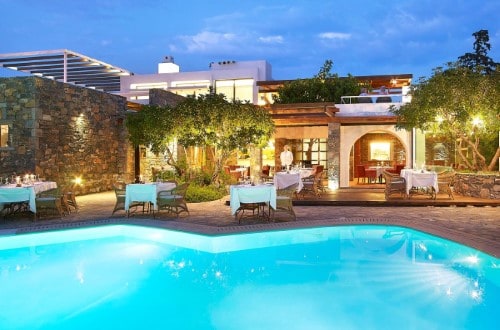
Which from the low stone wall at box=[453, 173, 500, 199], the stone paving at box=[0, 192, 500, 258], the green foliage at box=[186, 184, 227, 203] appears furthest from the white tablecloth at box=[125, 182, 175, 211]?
the low stone wall at box=[453, 173, 500, 199]

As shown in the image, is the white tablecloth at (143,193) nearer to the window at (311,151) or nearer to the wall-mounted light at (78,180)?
the wall-mounted light at (78,180)

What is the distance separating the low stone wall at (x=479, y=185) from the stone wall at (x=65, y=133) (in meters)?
12.1

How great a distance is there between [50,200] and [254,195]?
4.50 metres

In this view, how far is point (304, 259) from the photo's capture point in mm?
7648

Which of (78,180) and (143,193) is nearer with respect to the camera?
(143,193)

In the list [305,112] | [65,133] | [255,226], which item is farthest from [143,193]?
[305,112]

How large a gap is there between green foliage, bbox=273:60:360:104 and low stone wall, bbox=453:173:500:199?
13.7 m

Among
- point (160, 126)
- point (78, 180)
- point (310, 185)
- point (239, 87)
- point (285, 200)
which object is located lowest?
point (285, 200)

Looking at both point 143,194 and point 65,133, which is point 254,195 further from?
point 65,133

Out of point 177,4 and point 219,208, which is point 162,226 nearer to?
point 219,208

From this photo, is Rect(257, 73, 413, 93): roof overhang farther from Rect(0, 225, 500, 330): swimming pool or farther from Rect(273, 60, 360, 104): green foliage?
Rect(0, 225, 500, 330): swimming pool

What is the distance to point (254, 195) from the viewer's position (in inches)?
392

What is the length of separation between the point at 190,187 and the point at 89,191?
449 cm

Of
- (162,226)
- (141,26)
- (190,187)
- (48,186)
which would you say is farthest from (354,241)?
(141,26)
